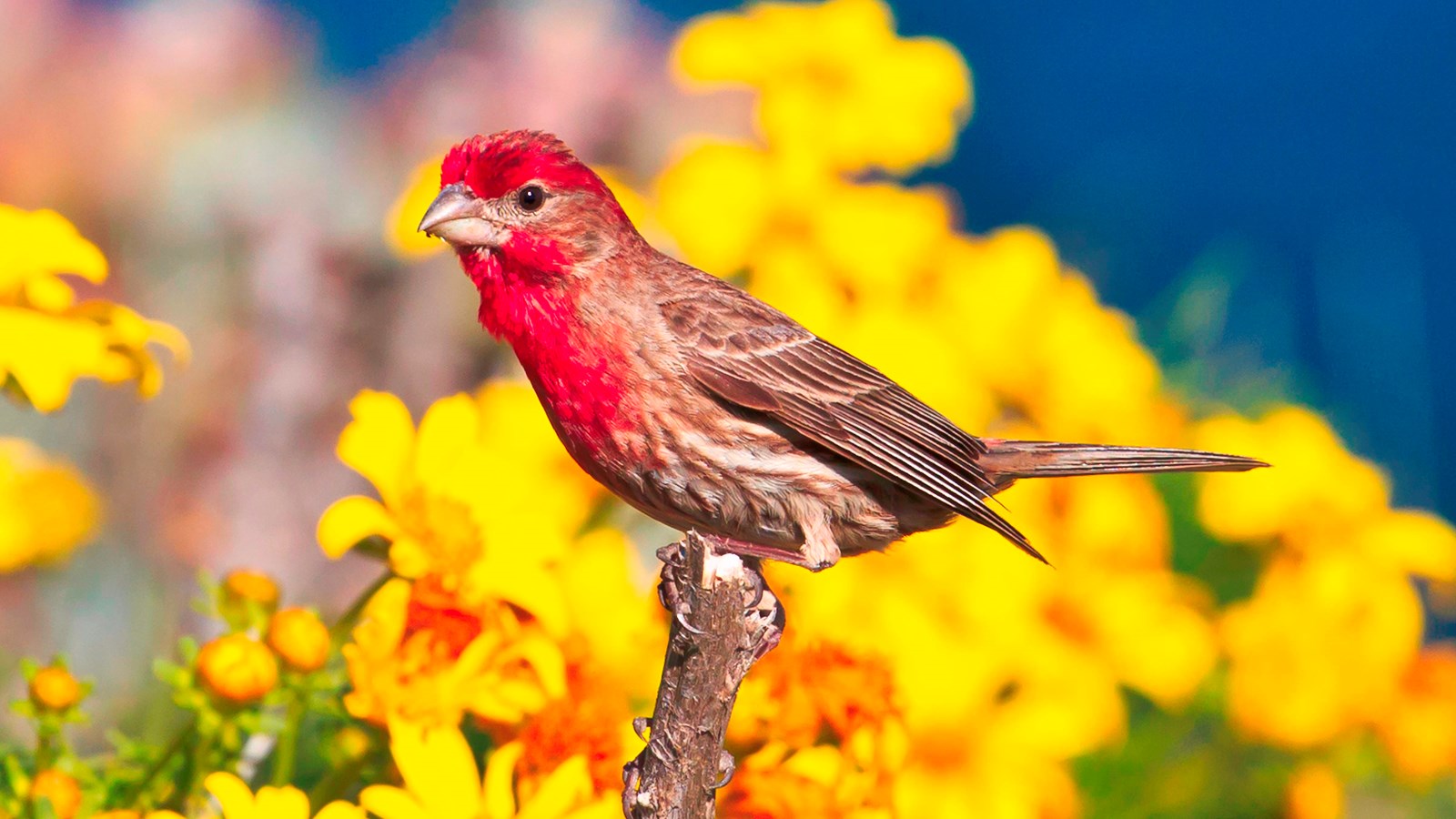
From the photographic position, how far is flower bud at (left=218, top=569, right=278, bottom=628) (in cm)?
215

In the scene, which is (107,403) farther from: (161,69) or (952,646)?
(952,646)

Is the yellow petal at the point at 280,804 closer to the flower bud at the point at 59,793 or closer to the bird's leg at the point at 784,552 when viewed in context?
the flower bud at the point at 59,793

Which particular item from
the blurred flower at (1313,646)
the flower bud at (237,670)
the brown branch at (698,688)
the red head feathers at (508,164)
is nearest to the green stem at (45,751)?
the flower bud at (237,670)

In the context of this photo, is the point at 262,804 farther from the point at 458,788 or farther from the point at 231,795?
the point at 458,788

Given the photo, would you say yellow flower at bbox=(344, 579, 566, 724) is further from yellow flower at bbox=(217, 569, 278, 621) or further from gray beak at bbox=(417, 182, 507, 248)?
gray beak at bbox=(417, 182, 507, 248)

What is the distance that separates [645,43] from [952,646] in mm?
3178

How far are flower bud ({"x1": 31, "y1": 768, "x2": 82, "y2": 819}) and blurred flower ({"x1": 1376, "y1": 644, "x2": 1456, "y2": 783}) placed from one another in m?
2.82

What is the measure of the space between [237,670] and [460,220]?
778mm

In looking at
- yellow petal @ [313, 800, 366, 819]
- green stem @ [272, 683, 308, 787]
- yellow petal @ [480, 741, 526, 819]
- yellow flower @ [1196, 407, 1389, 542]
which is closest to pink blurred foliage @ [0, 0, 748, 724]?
yellow flower @ [1196, 407, 1389, 542]

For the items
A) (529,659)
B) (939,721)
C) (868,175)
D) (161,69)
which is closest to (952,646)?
(939,721)

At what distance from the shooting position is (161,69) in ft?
19.1

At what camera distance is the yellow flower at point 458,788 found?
1933 millimetres

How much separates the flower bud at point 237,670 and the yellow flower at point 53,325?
1.21ft

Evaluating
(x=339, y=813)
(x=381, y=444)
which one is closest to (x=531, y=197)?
(x=381, y=444)
